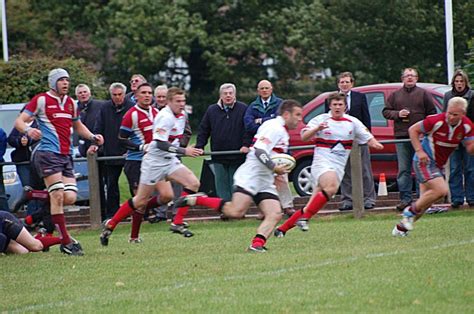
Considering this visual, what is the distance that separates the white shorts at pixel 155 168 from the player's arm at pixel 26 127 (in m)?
1.61

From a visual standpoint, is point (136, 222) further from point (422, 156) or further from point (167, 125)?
point (422, 156)

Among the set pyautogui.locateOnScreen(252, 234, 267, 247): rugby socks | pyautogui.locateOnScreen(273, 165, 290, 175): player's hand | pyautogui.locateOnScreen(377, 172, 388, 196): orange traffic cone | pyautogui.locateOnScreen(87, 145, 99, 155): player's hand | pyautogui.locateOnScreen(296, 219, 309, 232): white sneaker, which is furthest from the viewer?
pyautogui.locateOnScreen(377, 172, 388, 196): orange traffic cone

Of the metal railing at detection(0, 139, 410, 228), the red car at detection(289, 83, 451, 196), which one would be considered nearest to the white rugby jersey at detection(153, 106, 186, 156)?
the metal railing at detection(0, 139, 410, 228)

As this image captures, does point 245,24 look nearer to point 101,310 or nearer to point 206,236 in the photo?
point 206,236

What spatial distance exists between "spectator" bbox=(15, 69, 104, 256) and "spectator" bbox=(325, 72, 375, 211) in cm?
516

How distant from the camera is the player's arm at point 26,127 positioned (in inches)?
561

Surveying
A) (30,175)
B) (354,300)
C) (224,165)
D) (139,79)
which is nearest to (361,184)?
(224,165)

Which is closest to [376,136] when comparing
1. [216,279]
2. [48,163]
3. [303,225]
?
[303,225]

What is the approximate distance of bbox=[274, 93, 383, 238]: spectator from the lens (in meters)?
15.3

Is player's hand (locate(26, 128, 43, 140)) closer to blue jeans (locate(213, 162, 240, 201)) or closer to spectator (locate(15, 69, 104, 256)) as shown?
spectator (locate(15, 69, 104, 256))

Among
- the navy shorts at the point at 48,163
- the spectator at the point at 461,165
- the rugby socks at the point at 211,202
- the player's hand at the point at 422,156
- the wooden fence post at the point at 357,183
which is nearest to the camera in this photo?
the rugby socks at the point at 211,202

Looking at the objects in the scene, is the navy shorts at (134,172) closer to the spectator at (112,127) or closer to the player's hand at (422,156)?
the spectator at (112,127)

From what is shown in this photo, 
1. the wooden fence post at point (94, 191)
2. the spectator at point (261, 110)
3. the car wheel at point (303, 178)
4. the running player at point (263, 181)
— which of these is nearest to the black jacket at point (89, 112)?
the wooden fence post at point (94, 191)

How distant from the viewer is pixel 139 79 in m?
18.2
